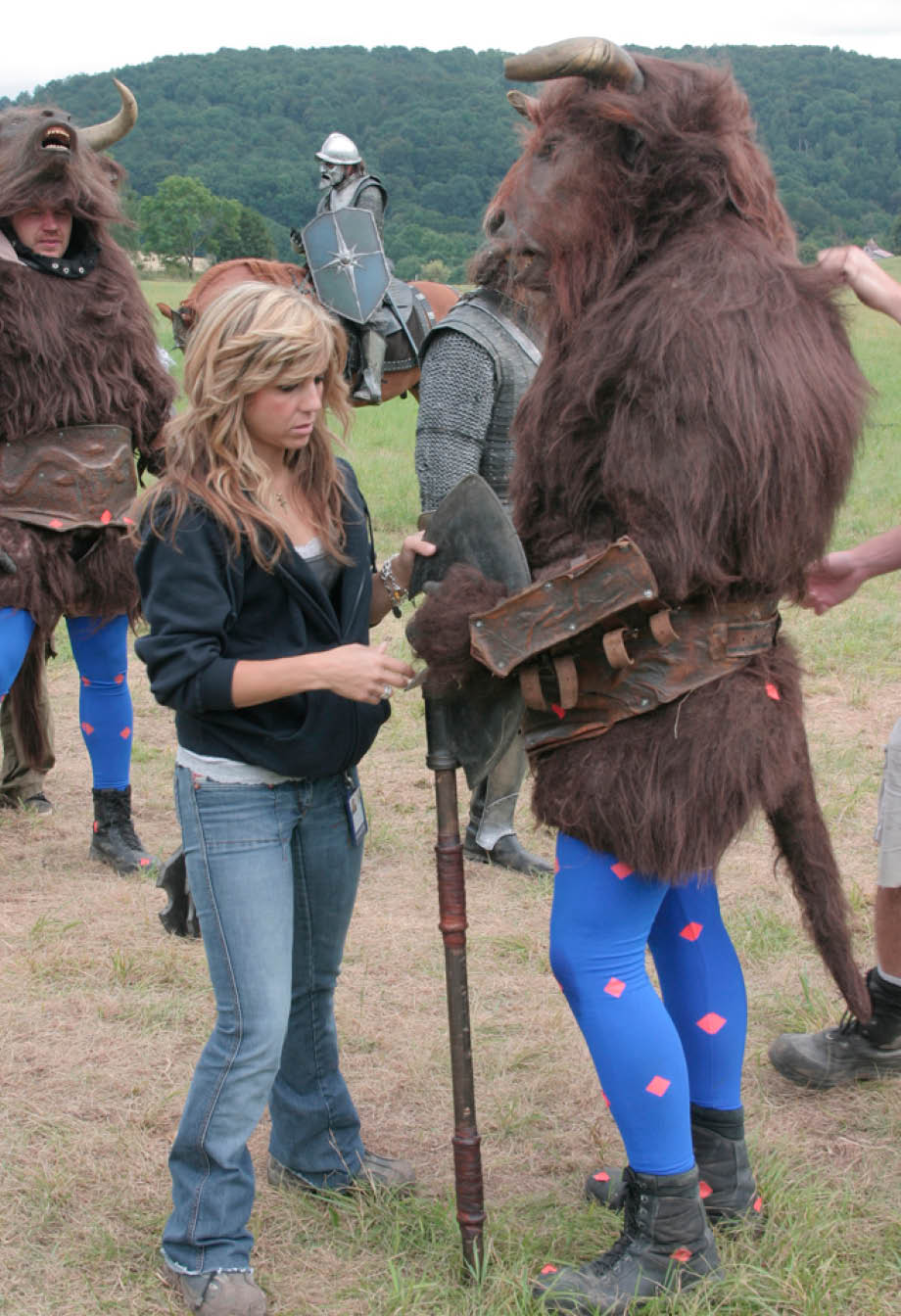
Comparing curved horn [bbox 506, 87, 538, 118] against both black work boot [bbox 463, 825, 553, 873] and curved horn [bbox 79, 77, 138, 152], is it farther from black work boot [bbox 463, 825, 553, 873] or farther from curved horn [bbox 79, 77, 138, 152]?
black work boot [bbox 463, 825, 553, 873]

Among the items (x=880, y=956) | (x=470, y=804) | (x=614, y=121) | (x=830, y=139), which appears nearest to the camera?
(x=614, y=121)

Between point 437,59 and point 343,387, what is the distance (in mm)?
71407

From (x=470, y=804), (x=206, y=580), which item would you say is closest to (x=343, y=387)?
(x=206, y=580)

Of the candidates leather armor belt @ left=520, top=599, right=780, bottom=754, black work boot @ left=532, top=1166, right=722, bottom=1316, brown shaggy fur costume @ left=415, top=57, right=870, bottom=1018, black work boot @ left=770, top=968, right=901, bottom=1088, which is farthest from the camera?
black work boot @ left=770, top=968, right=901, bottom=1088

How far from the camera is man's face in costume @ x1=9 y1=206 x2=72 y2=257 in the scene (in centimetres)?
371

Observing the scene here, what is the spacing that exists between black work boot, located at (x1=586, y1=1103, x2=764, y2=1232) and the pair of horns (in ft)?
5.79

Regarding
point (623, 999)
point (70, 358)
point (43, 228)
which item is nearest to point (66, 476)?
point (70, 358)

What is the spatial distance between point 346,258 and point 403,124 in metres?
48.2

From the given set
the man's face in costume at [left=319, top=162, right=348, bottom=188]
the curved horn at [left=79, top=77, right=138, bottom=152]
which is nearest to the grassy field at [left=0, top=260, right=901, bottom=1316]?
the curved horn at [left=79, top=77, right=138, bottom=152]

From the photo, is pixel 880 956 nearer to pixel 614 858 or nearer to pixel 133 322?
pixel 614 858

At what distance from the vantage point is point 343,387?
7.49 ft

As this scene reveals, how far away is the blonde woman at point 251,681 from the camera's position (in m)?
2.00

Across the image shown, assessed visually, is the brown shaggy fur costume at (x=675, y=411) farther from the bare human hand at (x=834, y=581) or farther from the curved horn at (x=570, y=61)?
the bare human hand at (x=834, y=581)

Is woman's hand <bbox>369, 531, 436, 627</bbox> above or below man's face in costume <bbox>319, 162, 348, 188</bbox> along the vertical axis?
below
